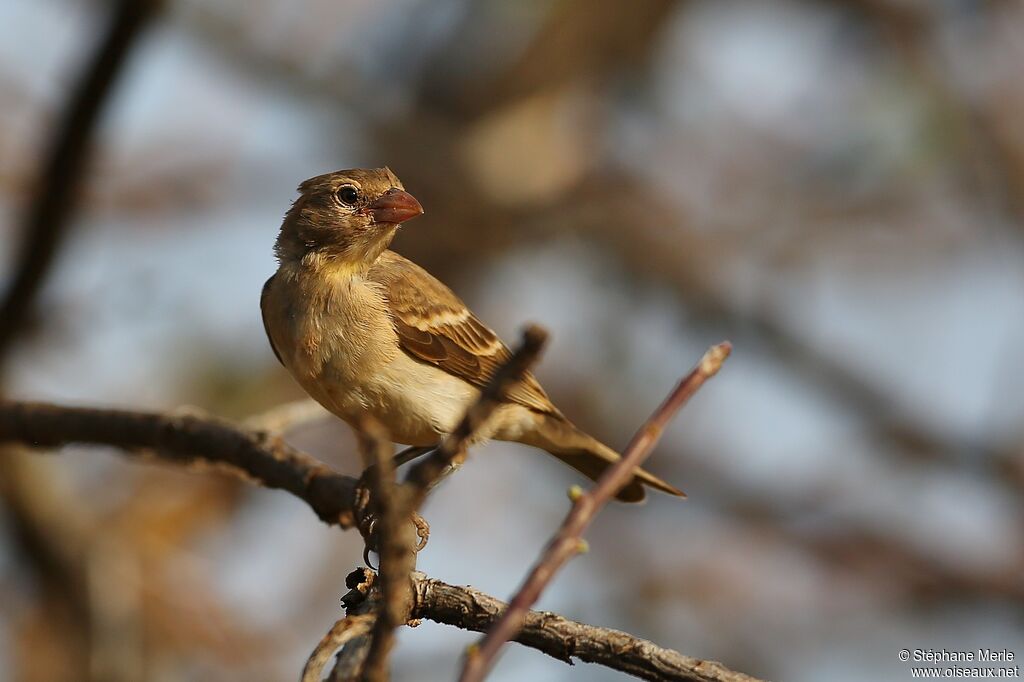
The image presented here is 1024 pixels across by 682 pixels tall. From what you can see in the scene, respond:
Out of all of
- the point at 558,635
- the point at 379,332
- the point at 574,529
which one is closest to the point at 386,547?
the point at 574,529

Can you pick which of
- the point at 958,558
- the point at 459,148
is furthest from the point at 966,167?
the point at 459,148

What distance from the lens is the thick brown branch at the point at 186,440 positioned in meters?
4.62

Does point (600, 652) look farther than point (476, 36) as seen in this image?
No

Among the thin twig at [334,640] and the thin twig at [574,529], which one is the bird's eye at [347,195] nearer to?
the thin twig at [334,640]

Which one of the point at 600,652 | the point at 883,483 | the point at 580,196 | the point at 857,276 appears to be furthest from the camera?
the point at 857,276

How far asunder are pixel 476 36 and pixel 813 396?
5.43m

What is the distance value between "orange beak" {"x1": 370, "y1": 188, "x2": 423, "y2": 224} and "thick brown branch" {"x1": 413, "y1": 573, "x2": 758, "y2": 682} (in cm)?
232

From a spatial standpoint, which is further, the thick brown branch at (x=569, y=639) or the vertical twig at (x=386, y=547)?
the thick brown branch at (x=569, y=639)

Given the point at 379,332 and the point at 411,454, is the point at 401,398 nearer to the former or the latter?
the point at 379,332

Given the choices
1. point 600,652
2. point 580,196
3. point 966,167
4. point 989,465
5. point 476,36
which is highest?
point 966,167

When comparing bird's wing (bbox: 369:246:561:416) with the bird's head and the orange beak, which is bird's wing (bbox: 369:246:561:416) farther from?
the orange beak

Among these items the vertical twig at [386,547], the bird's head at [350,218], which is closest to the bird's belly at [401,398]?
the bird's head at [350,218]

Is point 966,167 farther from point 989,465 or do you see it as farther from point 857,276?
point 989,465

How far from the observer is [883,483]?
1118 centimetres
